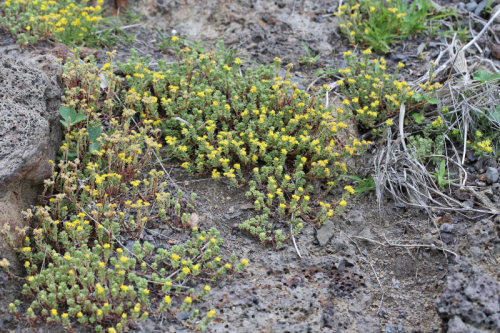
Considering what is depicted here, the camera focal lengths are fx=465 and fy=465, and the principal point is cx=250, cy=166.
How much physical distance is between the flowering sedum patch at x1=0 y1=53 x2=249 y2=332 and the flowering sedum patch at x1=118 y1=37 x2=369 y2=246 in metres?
0.36

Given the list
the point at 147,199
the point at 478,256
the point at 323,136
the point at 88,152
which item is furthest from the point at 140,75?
the point at 478,256

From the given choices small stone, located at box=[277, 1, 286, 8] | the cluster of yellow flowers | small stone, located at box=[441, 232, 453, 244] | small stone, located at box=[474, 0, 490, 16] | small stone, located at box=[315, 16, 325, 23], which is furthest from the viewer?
small stone, located at box=[277, 1, 286, 8]

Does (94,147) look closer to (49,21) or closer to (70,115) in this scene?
(70,115)

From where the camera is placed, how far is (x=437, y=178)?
4.02 metres

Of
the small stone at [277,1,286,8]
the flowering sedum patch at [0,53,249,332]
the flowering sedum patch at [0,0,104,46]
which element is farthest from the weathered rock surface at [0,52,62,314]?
the small stone at [277,1,286,8]

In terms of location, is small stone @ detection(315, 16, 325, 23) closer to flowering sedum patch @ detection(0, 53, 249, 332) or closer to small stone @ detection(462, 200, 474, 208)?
flowering sedum patch @ detection(0, 53, 249, 332)

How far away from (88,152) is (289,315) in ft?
7.04

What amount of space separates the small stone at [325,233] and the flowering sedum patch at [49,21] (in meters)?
3.32

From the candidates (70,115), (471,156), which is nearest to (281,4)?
(471,156)

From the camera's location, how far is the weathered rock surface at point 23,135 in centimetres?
329

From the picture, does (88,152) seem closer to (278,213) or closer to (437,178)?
(278,213)

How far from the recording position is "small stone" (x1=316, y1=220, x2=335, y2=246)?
12.2 ft

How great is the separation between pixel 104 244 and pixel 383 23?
13.3 ft

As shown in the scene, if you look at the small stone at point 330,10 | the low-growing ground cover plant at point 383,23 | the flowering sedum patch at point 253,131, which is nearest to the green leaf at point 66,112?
the flowering sedum patch at point 253,131
